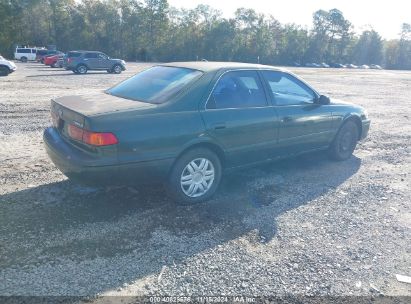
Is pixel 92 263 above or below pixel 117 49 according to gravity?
below

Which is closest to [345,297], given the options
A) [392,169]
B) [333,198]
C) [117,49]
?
[333,198]

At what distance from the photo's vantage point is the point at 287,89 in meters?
5.31

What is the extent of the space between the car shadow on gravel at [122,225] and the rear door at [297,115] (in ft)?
2.01

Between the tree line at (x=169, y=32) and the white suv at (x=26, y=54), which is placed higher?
the tree line at (x=169, y=32)

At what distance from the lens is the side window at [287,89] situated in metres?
4.97

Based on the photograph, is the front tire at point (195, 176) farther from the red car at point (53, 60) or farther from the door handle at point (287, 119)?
the red car at point (53, 60)

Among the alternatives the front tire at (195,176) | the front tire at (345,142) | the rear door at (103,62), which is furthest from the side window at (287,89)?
the rear door at (103,62)

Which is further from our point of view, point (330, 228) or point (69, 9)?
point (69, 9)

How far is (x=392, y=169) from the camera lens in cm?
610

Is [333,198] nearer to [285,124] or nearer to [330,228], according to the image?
[330,228]

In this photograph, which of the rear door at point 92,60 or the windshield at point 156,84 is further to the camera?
the rear door at point 92,60

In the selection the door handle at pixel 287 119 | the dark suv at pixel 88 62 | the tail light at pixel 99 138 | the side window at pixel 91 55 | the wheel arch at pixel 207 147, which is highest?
the side window at pixel 91 55

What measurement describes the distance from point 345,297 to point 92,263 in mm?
2158

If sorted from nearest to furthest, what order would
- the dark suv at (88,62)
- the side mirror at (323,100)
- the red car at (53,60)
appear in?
the side mirror at (323,100) → the dark suv at (88,62) → the red car at (53,60)
